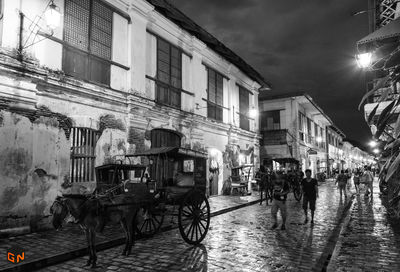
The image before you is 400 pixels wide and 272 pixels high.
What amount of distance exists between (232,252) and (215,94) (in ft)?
40.7

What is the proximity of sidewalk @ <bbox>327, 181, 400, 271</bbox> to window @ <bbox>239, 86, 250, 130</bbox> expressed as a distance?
36.1 feet

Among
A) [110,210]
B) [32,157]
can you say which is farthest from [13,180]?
[110,210]

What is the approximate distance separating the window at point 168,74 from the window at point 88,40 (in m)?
2.94

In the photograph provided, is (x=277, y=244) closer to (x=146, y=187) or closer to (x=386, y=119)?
(x=146, y=187)

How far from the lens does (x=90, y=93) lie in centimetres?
972

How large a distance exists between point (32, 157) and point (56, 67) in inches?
108

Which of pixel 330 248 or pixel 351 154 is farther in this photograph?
pixel 351 154

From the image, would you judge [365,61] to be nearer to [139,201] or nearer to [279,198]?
[279,198]

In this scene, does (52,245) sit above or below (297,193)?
below

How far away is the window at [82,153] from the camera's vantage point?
30.5 ft

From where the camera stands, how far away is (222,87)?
18.7 m

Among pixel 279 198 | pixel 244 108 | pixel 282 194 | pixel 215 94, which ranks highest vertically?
pixel 215 94

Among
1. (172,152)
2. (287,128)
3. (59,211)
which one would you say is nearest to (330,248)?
(172,152)

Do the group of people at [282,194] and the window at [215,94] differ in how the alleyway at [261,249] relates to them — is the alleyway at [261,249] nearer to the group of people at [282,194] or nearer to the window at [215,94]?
the group of people at [282,194]
